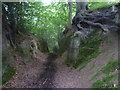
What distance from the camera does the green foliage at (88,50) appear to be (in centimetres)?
961

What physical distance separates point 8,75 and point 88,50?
586 cm

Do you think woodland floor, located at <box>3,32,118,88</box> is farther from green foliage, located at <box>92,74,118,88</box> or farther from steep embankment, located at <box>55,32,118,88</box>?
green foliage, located at <box>92,74,118,88</box>

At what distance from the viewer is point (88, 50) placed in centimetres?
1054

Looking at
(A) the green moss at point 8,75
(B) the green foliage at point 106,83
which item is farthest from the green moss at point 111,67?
(A) the green moss at point 8,75

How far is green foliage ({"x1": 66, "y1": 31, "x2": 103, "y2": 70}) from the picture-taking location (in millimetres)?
9614

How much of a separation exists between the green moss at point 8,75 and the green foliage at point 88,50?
4.18m

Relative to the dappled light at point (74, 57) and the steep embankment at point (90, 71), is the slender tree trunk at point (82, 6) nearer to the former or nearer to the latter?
the dappled light at point (74, 57)

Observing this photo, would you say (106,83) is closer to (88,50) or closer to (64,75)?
(64,75)

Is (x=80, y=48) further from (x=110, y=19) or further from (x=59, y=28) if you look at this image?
(x=59, y=28)

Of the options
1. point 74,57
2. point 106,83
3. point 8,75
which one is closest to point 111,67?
point 106,83

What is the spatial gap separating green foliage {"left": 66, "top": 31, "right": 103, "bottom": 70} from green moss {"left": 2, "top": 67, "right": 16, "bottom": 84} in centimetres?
418


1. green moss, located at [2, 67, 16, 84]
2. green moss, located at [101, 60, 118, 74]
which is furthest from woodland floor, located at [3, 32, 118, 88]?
green moss, located at [101, 60, 118, 74]

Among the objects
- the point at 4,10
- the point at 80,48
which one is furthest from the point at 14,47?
the point at 80,48

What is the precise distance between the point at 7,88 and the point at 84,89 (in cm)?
Result: 359
